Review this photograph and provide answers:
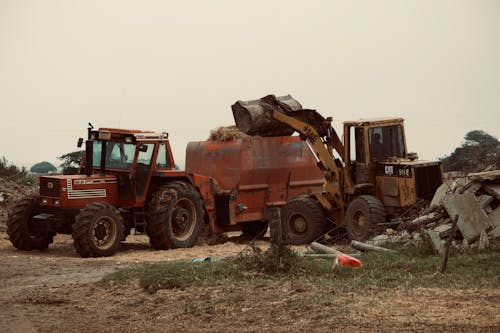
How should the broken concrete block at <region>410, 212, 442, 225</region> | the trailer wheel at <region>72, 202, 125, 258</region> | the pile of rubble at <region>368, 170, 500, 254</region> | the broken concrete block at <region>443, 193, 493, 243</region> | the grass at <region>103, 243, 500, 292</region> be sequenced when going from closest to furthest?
the grass at <region>103, 243, 500, 292</region>
the pile of rubble at <region>368, 170, 500, 254</region>
the broken concrete block at <region>443, 193, 493, 243</region>
the broken concrete block at <region>410, 212, 442, 225</region>
the trailer wheel at <region>72, 202, 125, 258</region>

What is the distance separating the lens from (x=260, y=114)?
2094 centimetres

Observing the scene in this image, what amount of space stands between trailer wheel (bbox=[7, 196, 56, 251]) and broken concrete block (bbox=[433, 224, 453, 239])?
25.6ft

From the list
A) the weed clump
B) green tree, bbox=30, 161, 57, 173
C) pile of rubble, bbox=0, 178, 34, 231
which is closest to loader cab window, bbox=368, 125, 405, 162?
the weed clump

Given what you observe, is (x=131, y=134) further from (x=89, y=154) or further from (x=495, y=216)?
(x=495, y=216)

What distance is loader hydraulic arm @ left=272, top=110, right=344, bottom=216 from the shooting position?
20.8 metres

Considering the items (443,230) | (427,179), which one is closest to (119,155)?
(427,179)

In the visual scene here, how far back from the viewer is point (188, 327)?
1067cm

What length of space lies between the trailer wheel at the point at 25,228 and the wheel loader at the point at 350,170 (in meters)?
4.93

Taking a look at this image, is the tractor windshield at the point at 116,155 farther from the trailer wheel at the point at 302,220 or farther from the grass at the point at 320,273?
the grass at the point at 320,273

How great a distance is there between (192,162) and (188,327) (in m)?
13.1

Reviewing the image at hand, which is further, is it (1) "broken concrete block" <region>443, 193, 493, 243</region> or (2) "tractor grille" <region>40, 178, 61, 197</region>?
(2) "tractor grille" <region>40, 178, 61, 197</region>

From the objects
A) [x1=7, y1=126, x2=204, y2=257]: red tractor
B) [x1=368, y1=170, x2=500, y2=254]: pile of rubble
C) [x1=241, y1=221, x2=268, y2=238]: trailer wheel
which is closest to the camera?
[x1=368, y1=170, x2=500, y2=254]: pile of rubble

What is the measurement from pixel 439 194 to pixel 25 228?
27.3 feet

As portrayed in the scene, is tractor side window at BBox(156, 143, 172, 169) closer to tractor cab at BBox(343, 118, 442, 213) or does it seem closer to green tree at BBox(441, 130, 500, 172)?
tractor cab at BBox(343, 118, 442, 213)
